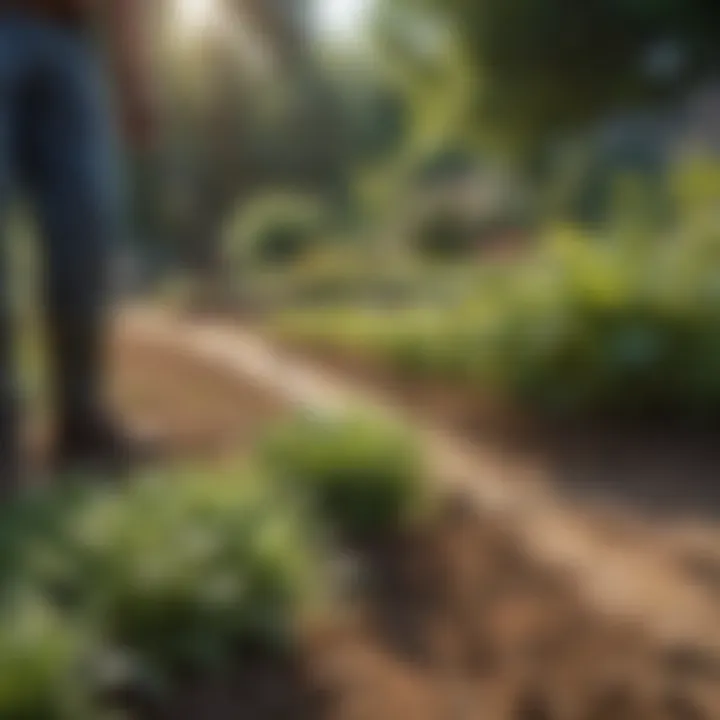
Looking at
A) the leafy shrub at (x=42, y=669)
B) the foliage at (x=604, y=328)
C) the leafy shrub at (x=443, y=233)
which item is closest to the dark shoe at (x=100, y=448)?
the leafy shrub at (x=42, y=669)

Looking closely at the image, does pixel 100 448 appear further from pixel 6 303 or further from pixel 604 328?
pixel 604 328

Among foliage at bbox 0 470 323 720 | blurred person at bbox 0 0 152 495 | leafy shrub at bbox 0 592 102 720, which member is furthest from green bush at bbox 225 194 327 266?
leafy shrub at bbox 0 592 102 720

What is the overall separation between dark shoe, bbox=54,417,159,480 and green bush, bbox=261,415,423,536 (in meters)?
0.30

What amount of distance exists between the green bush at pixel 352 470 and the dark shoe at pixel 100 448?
30 centimetres

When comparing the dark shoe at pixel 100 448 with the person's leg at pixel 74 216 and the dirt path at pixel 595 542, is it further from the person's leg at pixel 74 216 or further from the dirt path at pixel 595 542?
the dirt path at pixel 595 542

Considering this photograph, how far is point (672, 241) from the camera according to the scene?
4.60m

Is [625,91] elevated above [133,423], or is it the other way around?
[625,91]

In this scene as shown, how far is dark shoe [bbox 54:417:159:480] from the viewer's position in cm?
288

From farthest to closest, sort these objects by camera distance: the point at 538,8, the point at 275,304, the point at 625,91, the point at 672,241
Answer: the point at 275,304 → the point at 625,91 → the point at 538,8 → the point at 672,241

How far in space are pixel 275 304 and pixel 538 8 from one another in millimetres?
3451

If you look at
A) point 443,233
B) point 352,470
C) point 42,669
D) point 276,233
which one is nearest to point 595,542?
point 352,470

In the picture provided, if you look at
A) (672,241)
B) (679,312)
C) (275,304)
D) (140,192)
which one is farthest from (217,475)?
(140,192)

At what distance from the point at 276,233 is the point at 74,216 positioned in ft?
20.6

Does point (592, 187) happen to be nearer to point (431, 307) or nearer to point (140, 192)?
point (140, 192)
